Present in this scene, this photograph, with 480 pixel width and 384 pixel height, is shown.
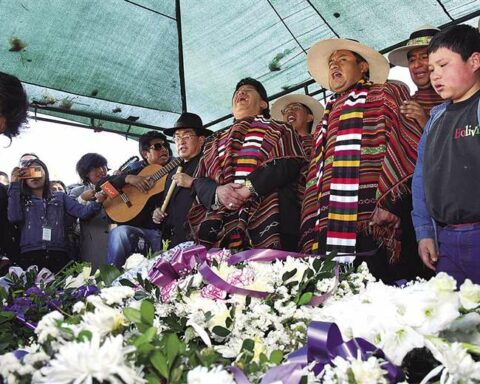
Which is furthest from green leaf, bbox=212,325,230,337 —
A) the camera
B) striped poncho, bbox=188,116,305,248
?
the camera

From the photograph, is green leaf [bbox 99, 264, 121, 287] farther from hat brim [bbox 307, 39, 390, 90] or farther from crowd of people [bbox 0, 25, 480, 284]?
hat brim [bbox 307, 39, 390, 90]

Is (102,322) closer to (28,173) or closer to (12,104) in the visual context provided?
(12,104)

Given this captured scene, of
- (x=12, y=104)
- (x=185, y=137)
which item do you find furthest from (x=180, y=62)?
(x=12, y=104)

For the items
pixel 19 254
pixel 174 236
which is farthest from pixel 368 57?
pixel 19 254

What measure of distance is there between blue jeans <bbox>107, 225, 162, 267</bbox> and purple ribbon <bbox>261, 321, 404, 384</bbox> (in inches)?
126

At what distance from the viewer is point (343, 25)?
185 inches

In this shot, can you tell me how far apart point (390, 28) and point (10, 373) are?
4248mm

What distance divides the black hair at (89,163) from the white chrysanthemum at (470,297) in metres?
4.45

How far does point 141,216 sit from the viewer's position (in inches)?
169

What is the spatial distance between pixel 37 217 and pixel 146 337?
3.73 m

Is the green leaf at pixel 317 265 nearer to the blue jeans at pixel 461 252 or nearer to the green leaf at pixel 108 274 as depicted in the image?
the green leaf at pixel 108 274

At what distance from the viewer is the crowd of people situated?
2049 millimetres

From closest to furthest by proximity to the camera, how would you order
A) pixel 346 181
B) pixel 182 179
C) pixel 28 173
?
1. pixel 346 181
2. pixel 182 179
3. pixel 28 173

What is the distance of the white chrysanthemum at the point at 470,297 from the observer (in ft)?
2.69
